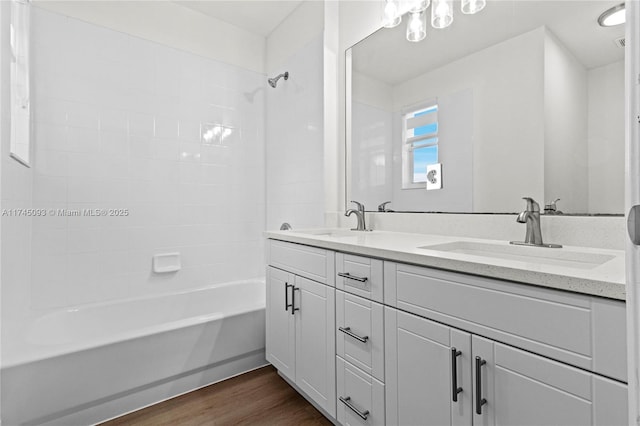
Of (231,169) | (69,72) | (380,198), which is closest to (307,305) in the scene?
(380,198)

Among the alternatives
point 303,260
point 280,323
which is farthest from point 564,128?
point 280,323

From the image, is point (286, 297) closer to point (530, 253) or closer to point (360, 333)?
point (360, 333)

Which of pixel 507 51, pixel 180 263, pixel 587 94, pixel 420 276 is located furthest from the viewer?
pixel 180 263

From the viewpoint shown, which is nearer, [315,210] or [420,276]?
[420,276]

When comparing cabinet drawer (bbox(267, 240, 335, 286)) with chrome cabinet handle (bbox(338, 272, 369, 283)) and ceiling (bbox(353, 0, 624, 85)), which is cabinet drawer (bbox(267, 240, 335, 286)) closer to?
chrome cabinet handle (bbox(338, 272, 369, 283))

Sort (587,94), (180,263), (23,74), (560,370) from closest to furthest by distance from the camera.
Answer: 1. (560,370)
2. (587,94)
3. (23,74)
4. (180,263)

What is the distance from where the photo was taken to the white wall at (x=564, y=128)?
3.86ft

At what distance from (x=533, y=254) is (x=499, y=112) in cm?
65

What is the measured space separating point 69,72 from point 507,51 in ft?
8.48

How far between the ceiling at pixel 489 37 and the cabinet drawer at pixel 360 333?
1.22 meters

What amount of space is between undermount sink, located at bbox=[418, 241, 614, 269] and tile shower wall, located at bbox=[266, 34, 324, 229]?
1100 mm

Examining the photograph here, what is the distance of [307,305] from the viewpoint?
1575 millimetres

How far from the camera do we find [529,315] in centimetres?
78

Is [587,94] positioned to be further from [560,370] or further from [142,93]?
[142,93]
